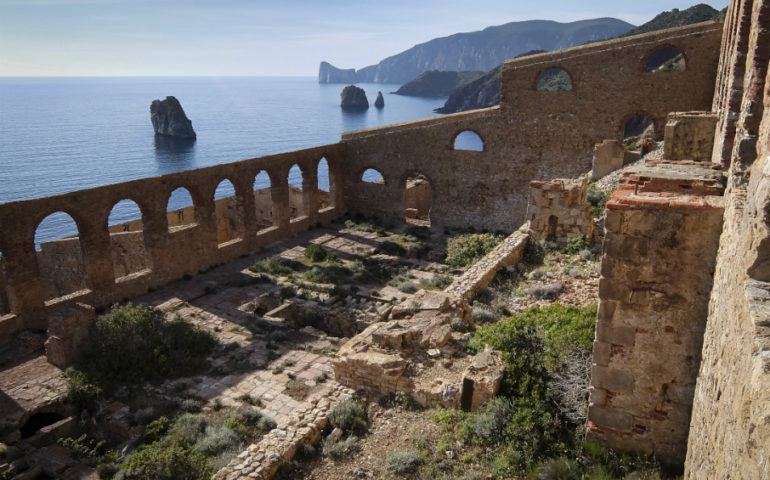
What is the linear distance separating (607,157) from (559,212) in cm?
624

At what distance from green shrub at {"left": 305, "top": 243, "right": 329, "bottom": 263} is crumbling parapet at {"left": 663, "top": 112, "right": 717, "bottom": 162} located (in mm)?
12002

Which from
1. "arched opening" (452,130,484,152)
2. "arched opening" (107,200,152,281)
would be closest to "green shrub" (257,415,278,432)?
"arched opening" (107,200,152,281)

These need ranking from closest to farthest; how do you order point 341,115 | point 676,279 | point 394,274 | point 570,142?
point 676,279 < point 394,274 < point 570,142 < point 341,115

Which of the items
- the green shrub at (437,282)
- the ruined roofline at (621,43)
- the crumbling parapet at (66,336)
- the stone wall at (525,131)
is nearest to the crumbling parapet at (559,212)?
the green shrub at (437,282)

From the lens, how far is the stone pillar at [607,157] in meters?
19.4

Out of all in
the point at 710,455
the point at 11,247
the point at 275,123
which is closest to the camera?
the point at 710,455

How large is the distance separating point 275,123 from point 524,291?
98.9 meters

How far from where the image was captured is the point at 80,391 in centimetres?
1117

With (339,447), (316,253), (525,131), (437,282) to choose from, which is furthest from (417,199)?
(339,447)

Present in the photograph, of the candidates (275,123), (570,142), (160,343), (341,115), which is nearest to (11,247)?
(160,343)

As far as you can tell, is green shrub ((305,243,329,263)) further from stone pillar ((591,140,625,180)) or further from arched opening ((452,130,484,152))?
arched opening ((452,130,484,152))

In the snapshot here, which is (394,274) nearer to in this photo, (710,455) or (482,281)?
(482,281)

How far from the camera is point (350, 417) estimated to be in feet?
26.7

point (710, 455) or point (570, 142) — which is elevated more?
point (570, 142)
